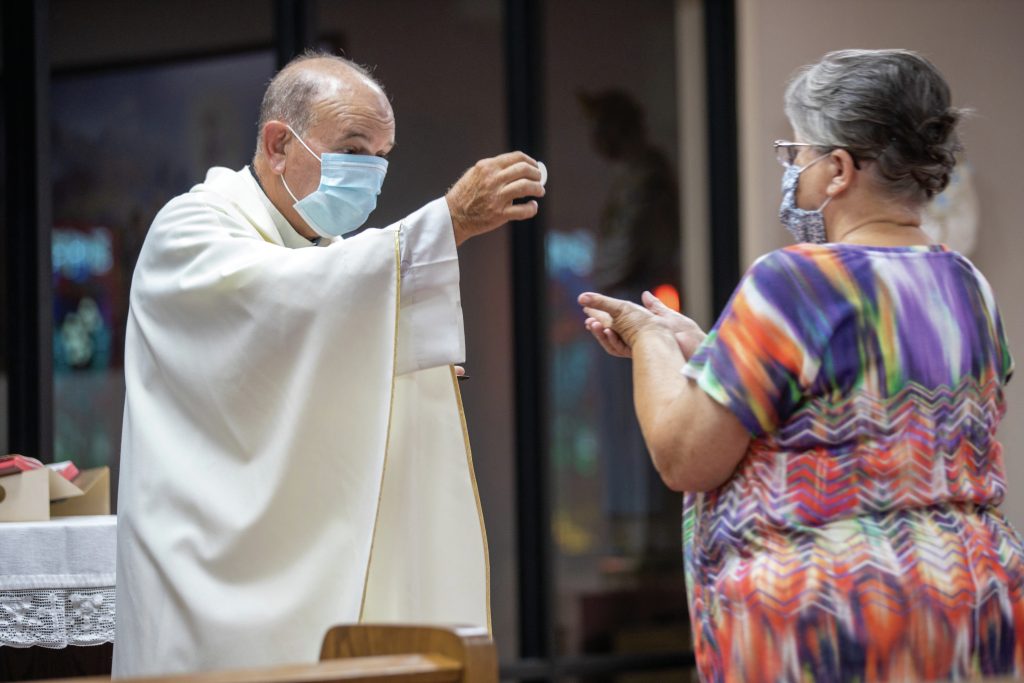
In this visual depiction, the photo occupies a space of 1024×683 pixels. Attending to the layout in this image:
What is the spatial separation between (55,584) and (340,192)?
975mm

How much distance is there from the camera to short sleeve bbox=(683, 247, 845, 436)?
5.64ft

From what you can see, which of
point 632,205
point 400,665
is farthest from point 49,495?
point 632,205

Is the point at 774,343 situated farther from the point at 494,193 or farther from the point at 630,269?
the point at 630,269

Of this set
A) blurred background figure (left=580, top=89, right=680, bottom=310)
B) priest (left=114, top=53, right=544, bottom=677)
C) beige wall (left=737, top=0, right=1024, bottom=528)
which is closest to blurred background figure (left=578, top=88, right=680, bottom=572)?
blurred background figure (left=580, top=89, right=680, bottom=310)

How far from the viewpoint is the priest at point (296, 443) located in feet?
7.34

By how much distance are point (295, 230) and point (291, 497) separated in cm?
71

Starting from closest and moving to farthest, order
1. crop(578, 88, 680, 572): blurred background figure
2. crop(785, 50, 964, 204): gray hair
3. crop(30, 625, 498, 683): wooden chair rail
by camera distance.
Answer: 1. crop(30, 625, 498, 683): wooden chair rail
2. crop(785, 50, 964, 204): gray hair
3. crop(578, 88, 680, 572): blurred background figure

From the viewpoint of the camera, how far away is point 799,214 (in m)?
1.93

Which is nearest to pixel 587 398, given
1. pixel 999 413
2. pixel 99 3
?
pixel 99 3

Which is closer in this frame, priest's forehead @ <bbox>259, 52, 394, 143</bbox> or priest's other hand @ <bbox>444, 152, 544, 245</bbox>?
priest's other hand @ <bbox>444, 152, 544, 245</bbox>

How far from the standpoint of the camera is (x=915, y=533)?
1733 mm

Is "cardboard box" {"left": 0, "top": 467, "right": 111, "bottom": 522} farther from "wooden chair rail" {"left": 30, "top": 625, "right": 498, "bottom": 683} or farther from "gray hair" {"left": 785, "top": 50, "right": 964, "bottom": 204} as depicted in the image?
"gray hair" {"left": 785, "top": 50, "right": 964, "bottom": 204}

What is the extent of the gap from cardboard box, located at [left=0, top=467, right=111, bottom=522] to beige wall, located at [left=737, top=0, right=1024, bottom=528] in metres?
3.07

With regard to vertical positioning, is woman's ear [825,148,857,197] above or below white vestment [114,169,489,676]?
above
